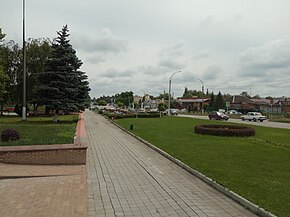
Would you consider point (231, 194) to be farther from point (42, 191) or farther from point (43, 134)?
point (43, 134)

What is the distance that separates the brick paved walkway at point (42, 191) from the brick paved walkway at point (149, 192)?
0.29 m

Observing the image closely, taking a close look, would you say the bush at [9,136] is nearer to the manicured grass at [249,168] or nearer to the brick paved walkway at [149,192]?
the brick paved walkway at [149,192]

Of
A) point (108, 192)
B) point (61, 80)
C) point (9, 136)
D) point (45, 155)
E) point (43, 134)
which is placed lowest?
point (108, 192)

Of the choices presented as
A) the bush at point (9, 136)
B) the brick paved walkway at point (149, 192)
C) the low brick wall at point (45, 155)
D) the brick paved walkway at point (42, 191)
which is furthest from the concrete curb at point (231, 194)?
the bush at point (9, 136)

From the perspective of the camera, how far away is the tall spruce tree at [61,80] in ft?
87.9

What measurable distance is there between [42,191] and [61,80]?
2139 cm

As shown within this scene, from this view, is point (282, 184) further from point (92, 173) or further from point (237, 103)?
point (237, 103)

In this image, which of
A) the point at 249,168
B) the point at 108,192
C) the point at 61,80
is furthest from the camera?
the point at 61,80

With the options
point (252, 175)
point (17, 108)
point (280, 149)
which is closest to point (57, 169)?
point (252, 175)

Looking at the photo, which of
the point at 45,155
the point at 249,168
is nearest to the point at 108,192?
the point at 45,155

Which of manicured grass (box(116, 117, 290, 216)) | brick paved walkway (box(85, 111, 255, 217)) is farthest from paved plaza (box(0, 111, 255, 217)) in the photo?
manicured grass (box(116, 117, 290, 216))

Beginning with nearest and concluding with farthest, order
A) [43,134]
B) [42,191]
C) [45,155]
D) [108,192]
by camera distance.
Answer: [42,191]
[108,192]
[45,155]
[43,134]

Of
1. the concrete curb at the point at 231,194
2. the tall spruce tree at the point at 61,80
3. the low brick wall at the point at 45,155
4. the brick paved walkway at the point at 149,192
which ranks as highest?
the tall spruce tree at the point at 61,80

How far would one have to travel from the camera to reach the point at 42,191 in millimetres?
6930
